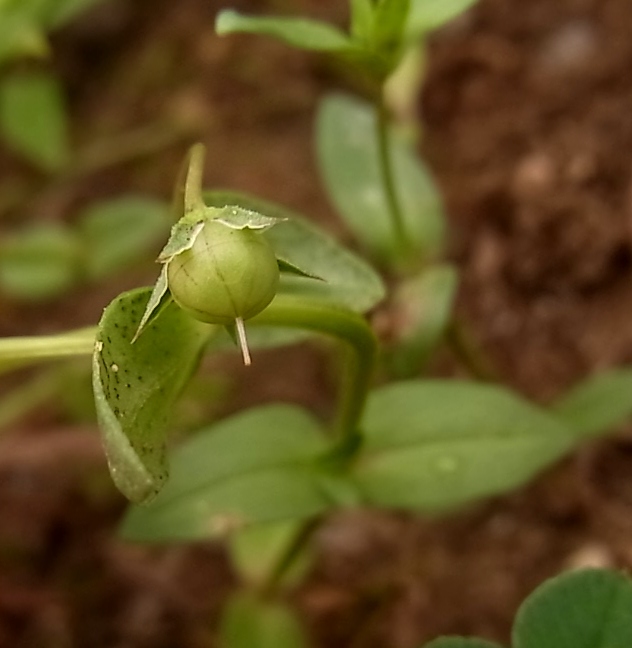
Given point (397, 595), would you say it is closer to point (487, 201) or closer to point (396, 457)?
point (396, 457)

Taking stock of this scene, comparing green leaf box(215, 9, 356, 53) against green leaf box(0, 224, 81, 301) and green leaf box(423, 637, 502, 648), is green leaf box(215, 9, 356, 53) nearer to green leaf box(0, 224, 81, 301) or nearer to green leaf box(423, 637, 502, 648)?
green leaf box(423, 637, 502, 648)

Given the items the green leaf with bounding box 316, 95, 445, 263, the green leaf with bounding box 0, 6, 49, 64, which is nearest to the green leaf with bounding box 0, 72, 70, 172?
the green leaf with bounding box 0, 6, 49, 64

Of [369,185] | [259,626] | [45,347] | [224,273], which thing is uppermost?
[224,273]

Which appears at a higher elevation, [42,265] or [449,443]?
[449,443]

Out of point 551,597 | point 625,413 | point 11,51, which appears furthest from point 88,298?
point 551,597

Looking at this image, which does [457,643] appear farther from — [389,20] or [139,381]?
[389,20]

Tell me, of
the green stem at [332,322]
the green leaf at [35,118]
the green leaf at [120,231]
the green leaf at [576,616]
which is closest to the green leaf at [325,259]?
the green stem at [332,322]

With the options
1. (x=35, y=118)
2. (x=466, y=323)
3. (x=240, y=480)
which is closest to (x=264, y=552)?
(x=240, y=480)
